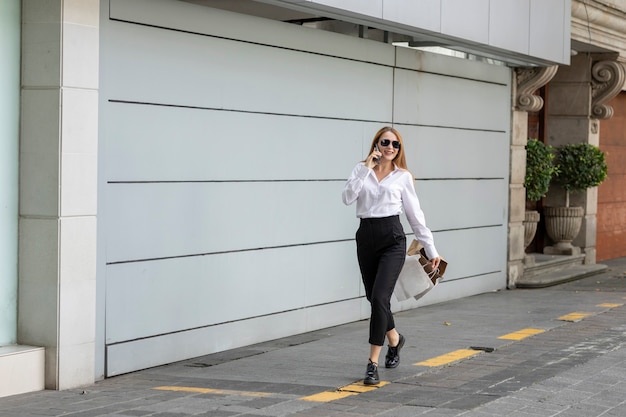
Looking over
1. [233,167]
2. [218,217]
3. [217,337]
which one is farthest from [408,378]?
[233,167]

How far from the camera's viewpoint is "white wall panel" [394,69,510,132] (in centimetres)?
1253

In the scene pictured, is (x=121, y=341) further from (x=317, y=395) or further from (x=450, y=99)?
(x=450, y=99)

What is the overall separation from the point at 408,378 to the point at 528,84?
24.9ft

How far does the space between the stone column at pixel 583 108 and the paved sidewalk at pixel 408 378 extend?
6.62 metres

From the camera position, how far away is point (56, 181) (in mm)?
7961

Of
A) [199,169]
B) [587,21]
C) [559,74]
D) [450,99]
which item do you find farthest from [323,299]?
[559,74]

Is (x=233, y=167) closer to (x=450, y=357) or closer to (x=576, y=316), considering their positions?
(x=450, y=357)

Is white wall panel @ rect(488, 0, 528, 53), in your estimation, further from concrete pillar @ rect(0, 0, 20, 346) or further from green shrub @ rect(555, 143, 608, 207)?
concrete pillar @ rect(0, 0, 20, 346)

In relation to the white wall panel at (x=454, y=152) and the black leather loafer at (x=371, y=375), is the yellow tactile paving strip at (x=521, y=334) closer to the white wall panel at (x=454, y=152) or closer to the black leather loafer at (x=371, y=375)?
the white wall panel at (x=454, y=152)

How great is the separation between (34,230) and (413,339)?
377cm

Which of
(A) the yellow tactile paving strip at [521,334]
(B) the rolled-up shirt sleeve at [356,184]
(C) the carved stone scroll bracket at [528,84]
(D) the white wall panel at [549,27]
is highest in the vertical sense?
(D) the white wall panel at [549,27]

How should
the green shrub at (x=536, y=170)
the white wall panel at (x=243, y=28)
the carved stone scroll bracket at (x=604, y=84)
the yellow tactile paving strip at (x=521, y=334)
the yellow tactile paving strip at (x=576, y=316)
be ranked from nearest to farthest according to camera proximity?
the white wall panel at (x=243, y=28) → the yellow tactile paving strip at (x=521, y=334) → the yellow tactile paving strip at (x=576, y=316) → the green shrub at (x=536, y=170) → the carved stone scroll bracket at (x=604, y=84)

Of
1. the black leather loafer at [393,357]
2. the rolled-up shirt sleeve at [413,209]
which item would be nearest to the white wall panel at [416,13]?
the rolled-up shirt sleeve at [413,209]

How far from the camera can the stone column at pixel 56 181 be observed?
7.96 meters
